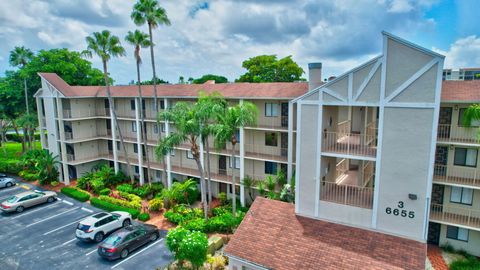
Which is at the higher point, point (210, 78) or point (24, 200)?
point (210, 78)

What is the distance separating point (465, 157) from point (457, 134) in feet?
5.20

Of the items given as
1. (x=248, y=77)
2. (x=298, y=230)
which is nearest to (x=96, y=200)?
(x=298, y=230)

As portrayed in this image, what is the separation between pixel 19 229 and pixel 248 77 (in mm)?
46348

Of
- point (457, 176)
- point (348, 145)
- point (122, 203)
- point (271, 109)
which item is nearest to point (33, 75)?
point (122, 203)

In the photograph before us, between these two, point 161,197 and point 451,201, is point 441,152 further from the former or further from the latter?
point 161,197

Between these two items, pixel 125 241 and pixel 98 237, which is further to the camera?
pixel 98 237

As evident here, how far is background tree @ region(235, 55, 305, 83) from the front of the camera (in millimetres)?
56062

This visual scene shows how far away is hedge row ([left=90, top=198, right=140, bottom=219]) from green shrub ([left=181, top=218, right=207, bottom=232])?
16.3 feet

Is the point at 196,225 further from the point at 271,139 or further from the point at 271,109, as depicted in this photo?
the point at 271,109

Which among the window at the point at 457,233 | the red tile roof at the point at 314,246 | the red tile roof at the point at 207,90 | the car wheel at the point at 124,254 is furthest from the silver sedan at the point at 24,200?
the window at the point at 457,233

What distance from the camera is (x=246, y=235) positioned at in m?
15.5

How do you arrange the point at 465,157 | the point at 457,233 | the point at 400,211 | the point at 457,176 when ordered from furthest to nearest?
the point at 457,233 < the point at 457,176 < the point at 465,157 < the point at 400,211

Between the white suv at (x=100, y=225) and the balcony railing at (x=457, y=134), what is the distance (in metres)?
22.8

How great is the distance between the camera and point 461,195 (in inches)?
719
